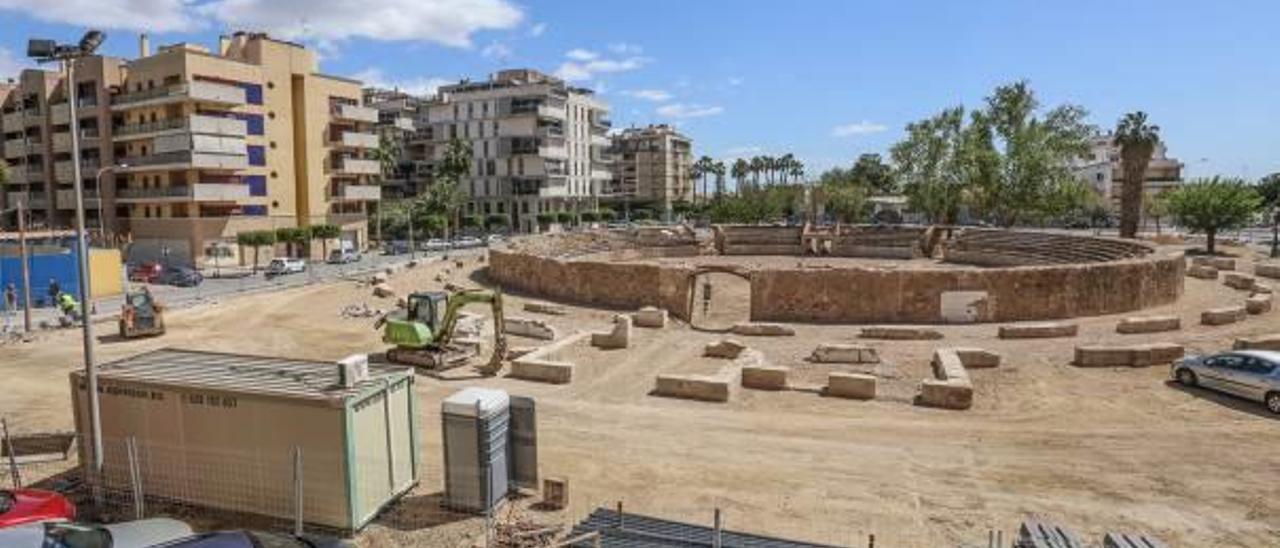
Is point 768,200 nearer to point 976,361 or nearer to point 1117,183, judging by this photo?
point 1117,183

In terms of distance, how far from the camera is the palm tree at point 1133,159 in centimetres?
6656

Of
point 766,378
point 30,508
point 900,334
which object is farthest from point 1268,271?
point 30,508

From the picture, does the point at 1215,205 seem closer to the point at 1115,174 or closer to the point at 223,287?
the point at 223,287

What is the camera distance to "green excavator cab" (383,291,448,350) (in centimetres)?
2569

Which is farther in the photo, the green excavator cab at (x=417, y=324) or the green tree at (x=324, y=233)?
the green tree at (x=324, y=233)

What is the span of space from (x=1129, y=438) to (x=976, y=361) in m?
6.58

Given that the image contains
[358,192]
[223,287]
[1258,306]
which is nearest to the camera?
[1258,306]

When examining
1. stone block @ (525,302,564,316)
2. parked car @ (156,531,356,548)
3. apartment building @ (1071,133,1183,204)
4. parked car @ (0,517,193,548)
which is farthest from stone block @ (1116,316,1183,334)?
apartment building @ (1071,133,1183,204)

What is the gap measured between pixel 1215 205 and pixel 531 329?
50.2 m

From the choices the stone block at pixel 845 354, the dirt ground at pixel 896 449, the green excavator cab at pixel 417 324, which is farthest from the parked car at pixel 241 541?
the stone block at pixel 845 354

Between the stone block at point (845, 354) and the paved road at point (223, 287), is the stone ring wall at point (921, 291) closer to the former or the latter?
the stone block at point (845, 354)

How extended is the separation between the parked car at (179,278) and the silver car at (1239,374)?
49157 mm

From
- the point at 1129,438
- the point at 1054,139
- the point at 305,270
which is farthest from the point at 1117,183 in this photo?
the point at 1129,438

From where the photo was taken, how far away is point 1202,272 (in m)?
43.1
